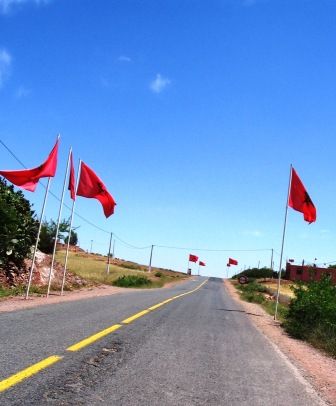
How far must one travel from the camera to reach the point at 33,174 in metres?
17.7

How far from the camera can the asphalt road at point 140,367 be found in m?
5.34

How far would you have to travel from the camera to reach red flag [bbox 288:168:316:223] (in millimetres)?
19922

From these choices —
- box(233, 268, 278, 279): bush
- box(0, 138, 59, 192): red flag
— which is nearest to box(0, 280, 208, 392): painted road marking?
box(0, 138, 59, 192): red flag

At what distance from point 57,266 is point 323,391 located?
2473 centimetres

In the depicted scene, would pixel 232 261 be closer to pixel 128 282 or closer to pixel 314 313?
pixel 128 282

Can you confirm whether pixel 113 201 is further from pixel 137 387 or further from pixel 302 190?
pixel 137 387

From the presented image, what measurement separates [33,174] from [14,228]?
5.56m

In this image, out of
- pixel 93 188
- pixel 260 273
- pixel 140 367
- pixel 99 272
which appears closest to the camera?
pixel 140 367

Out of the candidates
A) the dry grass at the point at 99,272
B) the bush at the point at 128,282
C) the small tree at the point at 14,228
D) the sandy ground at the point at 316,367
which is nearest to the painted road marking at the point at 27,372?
the sandy ground at the point at 316,367

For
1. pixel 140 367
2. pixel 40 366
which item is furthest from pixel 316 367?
pixel 40 366

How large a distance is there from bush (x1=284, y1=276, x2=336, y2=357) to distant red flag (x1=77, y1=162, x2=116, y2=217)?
8585 millimetres

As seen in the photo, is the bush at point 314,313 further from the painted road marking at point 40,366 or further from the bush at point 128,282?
the bush at point 128,282

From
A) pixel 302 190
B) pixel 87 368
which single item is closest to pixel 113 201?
pixel 302 190

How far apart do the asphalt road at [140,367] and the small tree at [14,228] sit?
36.3ft
